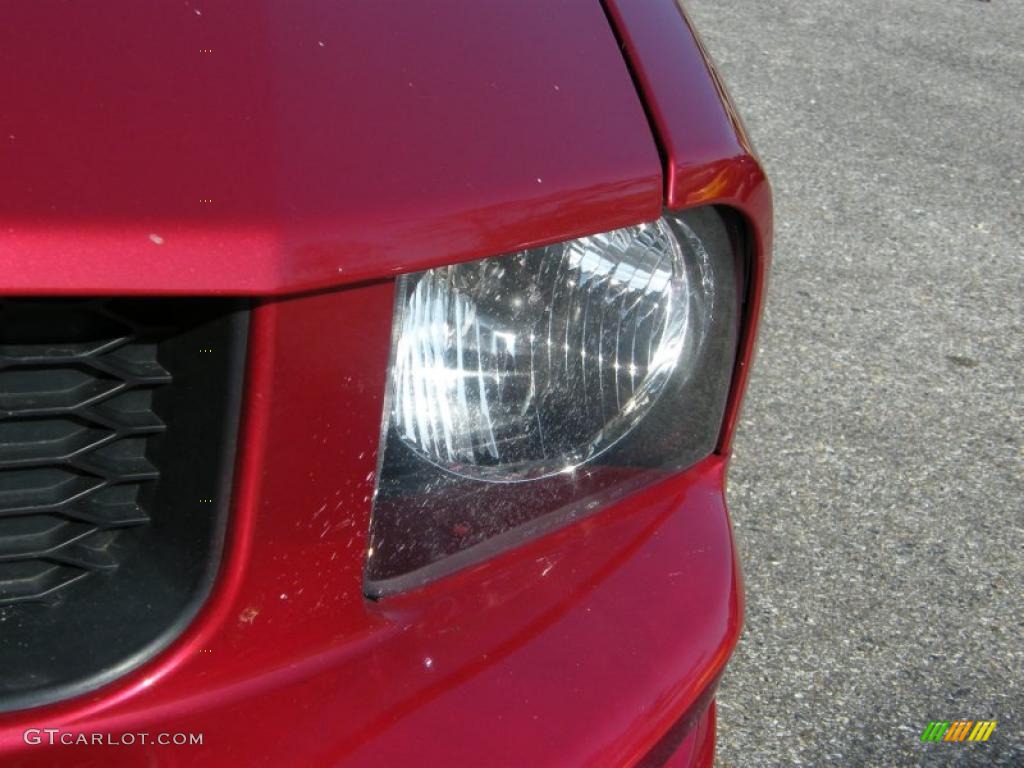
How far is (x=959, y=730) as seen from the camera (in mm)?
2297

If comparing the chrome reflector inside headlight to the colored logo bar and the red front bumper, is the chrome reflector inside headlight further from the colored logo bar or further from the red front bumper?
the colored logo bar

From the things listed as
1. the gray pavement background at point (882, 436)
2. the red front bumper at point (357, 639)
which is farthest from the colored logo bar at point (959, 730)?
the red front bumper at point (357, 639)

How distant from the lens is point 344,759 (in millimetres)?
1056

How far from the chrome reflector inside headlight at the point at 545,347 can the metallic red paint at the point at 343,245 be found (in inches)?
3.8

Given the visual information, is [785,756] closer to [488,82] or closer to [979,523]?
[979,523]

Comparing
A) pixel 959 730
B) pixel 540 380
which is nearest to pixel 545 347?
pixel 540 380

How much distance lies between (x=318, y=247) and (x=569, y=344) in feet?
1.35

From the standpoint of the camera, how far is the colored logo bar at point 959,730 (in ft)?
7.47

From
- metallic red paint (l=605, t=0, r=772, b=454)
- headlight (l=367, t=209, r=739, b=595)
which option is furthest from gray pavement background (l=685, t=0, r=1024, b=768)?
metallic red paint (l=605, t=0, r=772, b=454)

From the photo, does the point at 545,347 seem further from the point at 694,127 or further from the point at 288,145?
the point at 288,145

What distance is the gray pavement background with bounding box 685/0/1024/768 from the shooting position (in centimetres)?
236

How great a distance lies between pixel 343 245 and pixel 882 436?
8.05 feet

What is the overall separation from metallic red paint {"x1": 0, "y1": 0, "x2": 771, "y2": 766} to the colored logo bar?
1.17 metres

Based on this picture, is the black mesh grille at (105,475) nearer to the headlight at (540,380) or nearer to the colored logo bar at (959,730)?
the headlight at (540,380)
